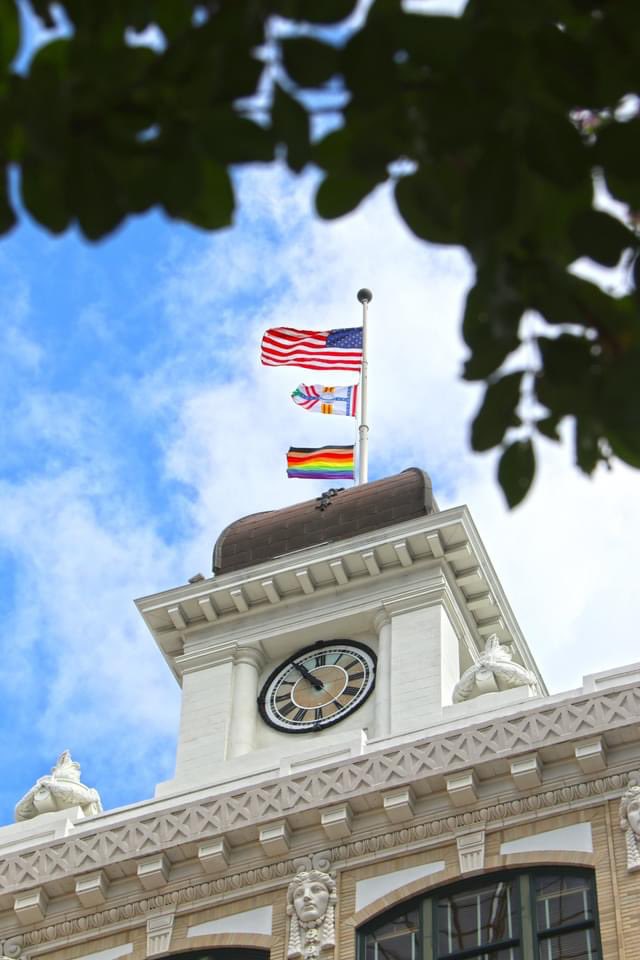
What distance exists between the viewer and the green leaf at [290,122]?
260 inches

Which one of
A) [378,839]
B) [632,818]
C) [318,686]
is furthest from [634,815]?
[318,686]

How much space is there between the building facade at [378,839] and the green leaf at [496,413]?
19.7m

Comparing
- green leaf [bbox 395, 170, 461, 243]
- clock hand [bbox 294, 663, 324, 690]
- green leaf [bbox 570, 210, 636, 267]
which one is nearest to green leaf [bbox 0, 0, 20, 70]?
green leaf [bbox 395, 170, 461, 243]

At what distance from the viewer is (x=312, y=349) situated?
156 feet

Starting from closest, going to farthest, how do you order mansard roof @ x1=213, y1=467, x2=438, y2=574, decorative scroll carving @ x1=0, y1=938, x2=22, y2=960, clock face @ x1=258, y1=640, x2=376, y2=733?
decorative scroll carving @ x1=0, y1=938, x2=22, y2=960
clock face @ x1=258, y1=640, x2=376, y2=733
mansard roof @ x1=213, y1=467, x2=438, y2=574

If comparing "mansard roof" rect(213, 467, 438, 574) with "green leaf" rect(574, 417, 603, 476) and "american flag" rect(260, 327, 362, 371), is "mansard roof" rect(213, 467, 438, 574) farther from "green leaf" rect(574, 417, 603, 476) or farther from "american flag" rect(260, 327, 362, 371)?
"green leaf" rect(574, 417, 603, 476)

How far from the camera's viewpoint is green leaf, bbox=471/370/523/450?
284 inches

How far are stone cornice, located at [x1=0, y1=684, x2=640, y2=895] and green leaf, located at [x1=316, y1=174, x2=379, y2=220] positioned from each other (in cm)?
2192

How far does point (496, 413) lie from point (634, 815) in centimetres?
2094

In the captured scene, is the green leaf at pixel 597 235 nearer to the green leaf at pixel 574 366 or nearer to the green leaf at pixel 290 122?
the green leaf at pixel 574 366

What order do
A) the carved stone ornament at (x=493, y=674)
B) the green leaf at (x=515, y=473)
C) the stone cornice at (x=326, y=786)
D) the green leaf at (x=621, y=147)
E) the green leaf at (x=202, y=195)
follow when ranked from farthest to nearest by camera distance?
the carved stone ornament at (x=493, y=674), the stone cornice at (x=326, y=786), the green leaf at (x=515, y=473), the green leaf at (x=621, y=147), the green leaf at (x=202, y=195)

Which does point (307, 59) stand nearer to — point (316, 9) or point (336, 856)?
point (316, 9)

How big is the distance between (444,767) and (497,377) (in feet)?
72.4

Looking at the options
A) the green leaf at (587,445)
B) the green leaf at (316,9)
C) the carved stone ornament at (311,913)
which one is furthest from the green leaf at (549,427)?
the carved stone ornament at (311,913)
